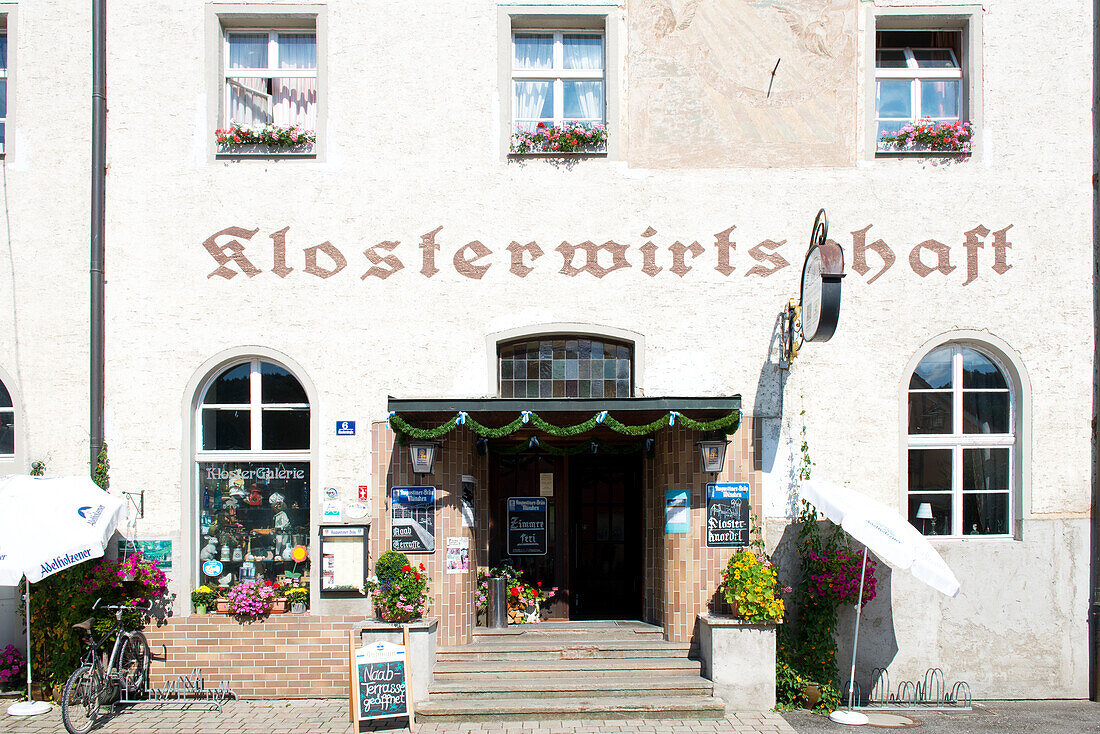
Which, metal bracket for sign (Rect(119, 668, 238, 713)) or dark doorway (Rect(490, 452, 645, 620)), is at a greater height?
dark doorway (Rect(490, 452, 645, 620))

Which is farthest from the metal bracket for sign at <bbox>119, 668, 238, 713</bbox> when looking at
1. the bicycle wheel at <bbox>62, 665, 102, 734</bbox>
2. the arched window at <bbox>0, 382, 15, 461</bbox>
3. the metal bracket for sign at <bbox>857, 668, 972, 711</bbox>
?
the metal bracket for sign at <bbox>857, 668, 972, 711</bbox>

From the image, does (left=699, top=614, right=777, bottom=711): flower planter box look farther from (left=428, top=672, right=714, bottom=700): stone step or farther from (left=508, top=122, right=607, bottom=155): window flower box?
(left=508, top=122, right=607, bottom=155): window flower box

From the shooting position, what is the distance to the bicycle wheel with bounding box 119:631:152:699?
25.6 ft

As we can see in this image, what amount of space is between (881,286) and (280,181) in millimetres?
6169

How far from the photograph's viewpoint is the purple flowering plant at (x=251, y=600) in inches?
319

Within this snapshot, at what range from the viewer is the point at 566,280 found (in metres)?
8.38

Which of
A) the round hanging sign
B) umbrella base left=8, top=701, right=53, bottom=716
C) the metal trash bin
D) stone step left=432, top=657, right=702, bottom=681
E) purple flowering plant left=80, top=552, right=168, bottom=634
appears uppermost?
the round hanging sign

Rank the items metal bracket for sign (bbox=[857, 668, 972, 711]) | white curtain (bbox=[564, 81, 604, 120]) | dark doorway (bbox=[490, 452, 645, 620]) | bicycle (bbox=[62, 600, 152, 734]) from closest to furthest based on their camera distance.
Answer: bicycle (bbox=[62, 600, 152, 734])
metal bracket for sign (bbox=[857, 668, 972, 711])
white curtain (bbox=[564, 81, 604, 120])
dark doorway (bbox=[490, 452, 645, 620])

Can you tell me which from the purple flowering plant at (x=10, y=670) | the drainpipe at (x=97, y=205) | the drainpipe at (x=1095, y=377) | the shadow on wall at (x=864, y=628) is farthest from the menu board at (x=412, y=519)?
the drainpipe at (x=1095, y=377)

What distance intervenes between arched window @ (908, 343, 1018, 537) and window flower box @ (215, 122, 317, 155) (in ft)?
21.9

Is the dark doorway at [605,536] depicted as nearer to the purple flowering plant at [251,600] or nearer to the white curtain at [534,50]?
the purple flowering plant at [251,600]

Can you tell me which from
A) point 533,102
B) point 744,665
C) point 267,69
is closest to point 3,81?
point 267,69

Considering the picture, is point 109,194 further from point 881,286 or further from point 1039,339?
point 1039,339

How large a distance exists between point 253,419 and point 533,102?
4380 mm
